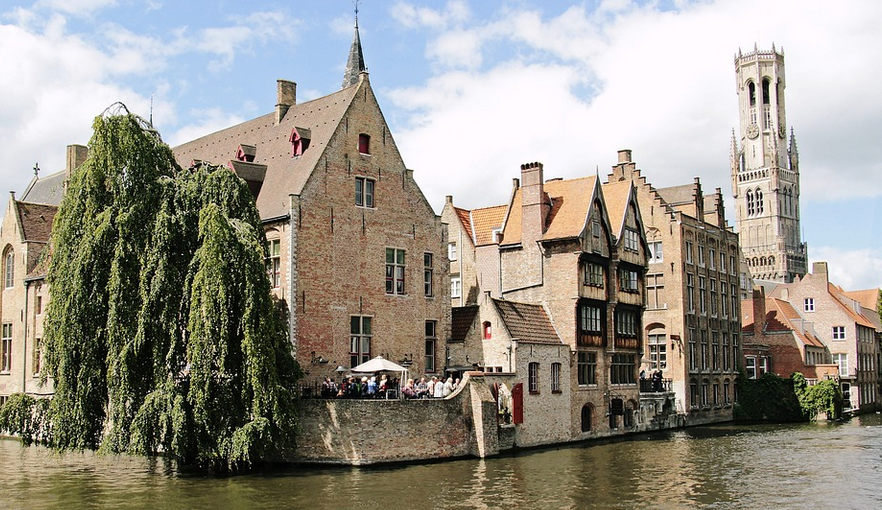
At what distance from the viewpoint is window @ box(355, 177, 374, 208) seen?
1387 inches

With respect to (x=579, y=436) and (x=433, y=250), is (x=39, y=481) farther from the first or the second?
(x=579, y=436)

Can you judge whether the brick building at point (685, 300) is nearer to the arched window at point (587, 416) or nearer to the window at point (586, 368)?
the window at point (586, 368)

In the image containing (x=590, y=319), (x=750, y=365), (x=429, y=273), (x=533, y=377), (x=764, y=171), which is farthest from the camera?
(x=764, y=171)

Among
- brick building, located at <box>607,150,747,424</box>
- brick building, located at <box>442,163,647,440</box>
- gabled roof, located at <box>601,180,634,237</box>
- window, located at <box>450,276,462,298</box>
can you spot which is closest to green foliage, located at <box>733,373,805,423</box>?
brick building, located at <box>607,150,747,424</box>

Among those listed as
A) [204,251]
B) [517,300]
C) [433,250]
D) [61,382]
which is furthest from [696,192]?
[61,382]

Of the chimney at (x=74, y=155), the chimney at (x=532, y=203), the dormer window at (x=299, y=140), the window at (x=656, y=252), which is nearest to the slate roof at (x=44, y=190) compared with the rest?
the chimney at (x=74, y=155)

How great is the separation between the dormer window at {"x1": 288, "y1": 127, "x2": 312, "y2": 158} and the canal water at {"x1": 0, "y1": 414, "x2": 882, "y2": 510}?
12786mm

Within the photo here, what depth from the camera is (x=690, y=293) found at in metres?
51.1

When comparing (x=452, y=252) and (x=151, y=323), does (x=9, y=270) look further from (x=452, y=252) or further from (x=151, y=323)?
(x=151, y=323)

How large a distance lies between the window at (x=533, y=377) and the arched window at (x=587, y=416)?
13.5ft

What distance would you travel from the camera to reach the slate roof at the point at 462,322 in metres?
37.4

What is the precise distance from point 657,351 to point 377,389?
76.9 ft

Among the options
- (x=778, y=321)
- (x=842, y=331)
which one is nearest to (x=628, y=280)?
(x=778, y=321)

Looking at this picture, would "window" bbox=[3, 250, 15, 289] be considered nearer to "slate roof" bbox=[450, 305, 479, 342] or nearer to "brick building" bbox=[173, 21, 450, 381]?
"brick building" bbox=[173, 21, 450, 381]
